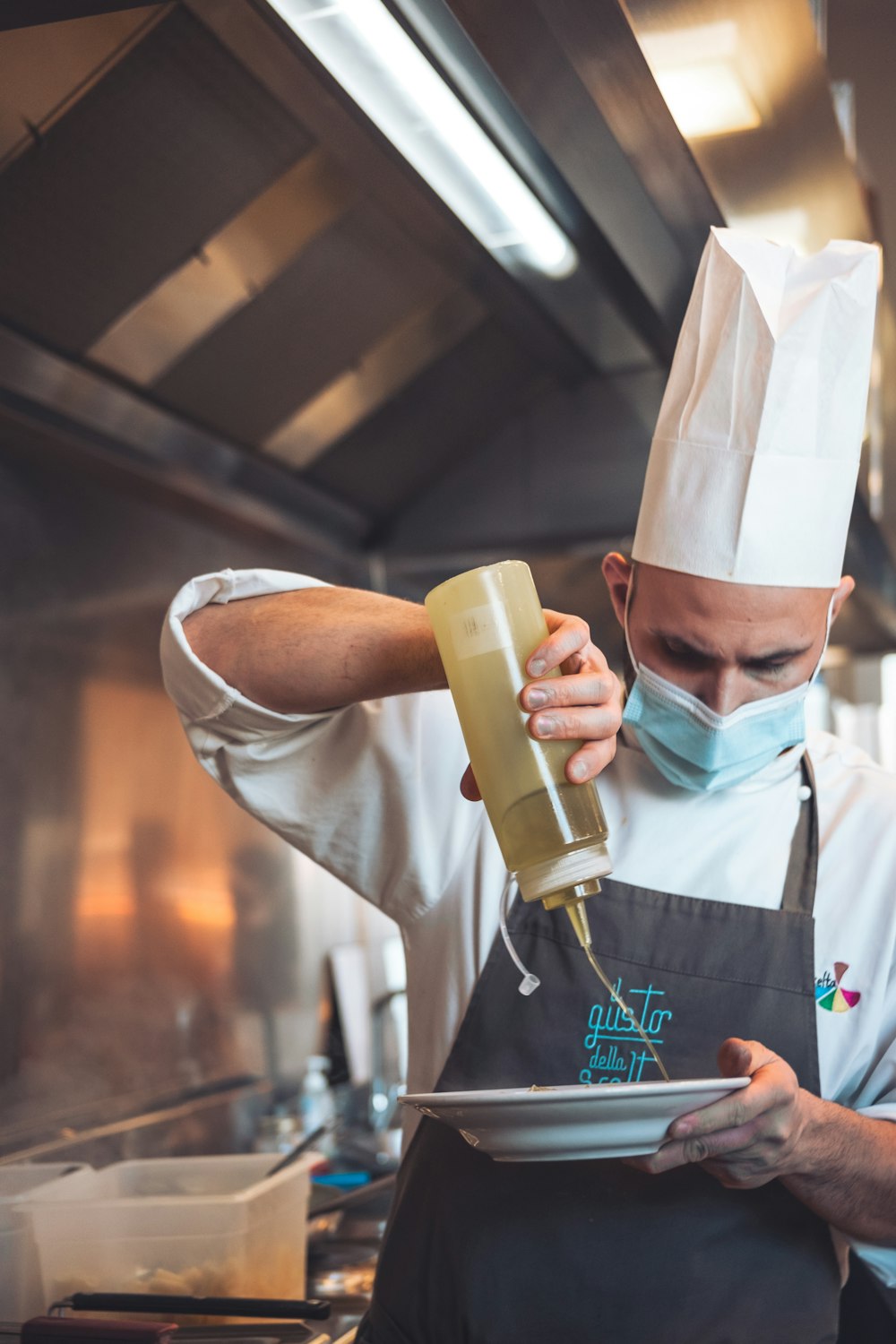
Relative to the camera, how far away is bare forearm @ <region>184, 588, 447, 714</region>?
116 cm

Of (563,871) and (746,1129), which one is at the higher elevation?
(563,871)

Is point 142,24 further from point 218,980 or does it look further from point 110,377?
point 218,980

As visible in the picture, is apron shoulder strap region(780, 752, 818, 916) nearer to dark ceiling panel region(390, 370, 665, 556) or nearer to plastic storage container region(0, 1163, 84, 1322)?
plastic storage container region(0, 1163, 84, 1322)

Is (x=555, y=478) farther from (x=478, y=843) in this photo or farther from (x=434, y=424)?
(x=478, y=843)

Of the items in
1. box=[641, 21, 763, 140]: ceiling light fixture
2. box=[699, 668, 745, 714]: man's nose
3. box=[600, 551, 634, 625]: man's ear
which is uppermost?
box=[641, 21, 763, 140]: ceiling light fixture

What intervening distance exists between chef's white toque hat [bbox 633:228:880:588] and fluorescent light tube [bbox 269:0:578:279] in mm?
334

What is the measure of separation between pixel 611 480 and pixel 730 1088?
5.75 ft

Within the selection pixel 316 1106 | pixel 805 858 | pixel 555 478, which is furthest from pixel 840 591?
pixel 316 1106

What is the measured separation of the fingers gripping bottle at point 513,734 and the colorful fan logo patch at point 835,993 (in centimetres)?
44

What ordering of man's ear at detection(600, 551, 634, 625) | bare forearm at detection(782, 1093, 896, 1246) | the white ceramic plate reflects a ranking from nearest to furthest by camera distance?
1. the white ceramic plate
2. bare forearm at detection(782, 1093, 896, 1246)
3. man's ear at detection(600, 551, 634, 625)

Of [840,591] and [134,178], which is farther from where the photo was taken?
[134,178]

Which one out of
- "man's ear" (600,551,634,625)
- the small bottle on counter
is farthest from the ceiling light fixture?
the small bottle on counter

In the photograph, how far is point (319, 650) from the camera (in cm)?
117

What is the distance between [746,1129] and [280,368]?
1.53 metres
